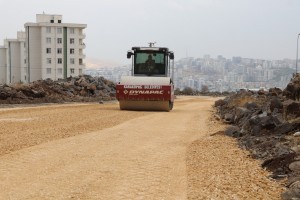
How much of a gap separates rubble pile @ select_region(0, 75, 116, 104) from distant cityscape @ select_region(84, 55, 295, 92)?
33088 mm

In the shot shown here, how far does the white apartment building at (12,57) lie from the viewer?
130m

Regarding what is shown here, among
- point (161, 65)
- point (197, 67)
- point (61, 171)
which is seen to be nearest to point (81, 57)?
point (197, 67)

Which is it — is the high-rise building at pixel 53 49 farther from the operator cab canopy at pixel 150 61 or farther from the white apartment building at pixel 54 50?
the operator cab canopy at pixel 150 61

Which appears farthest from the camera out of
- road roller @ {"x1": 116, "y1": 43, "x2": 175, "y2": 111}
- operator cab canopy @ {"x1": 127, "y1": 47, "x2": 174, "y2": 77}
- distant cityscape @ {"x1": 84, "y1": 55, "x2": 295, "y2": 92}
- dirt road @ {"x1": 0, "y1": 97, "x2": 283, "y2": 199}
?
distant cityscape @ {"x1": 84, "y1": 55, "x2": 295, "y2": 92}

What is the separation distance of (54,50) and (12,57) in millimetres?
31832

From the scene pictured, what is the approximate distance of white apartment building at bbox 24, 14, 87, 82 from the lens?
10675cm

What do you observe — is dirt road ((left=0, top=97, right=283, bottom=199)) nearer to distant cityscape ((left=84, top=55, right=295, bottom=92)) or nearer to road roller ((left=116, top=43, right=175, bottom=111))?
road roller ((left=116, top=43, right=175, bottom=111))

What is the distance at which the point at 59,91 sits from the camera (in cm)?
3766

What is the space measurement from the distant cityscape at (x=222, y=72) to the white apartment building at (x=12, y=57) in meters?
19.5

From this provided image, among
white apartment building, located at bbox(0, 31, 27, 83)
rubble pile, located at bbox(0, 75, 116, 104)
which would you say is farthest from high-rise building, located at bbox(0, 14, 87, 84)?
rubble pile, located at bbox(0, 75, 116, 104)

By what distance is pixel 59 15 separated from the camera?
4500 inches

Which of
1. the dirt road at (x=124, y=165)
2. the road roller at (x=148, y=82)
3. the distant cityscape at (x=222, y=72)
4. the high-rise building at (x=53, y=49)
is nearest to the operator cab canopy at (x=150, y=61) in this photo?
the road roller at (x=148, y=82)

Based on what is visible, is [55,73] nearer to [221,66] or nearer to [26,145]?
[221,66]

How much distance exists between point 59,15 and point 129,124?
332ft
